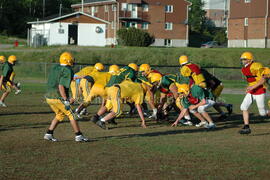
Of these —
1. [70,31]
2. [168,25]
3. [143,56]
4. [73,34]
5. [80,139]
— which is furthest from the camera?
[168,25]

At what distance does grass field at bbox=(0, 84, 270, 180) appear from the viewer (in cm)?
876

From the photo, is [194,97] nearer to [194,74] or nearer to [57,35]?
[194,74]

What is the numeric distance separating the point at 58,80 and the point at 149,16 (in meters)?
64.6

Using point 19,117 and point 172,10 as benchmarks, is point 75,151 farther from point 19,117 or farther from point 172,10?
point 172,10

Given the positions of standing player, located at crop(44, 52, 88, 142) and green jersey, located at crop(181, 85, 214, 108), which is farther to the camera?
green jersey, located at crop(181, 85, 214, 108)

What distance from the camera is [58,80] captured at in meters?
11.6

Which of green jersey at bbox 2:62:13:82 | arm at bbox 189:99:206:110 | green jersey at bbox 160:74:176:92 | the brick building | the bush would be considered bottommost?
arm at bbox 189:99:206:110

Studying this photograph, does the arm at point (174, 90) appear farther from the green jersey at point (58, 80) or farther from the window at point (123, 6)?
the window at point (123, 6)

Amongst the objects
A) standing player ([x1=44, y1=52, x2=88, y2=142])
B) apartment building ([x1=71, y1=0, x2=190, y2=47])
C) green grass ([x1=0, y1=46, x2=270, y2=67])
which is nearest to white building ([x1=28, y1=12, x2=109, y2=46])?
apartment building ([x1=71, y1=0, x2=190, y2=47])

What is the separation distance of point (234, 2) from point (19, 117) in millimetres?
55581

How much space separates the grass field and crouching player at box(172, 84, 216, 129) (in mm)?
403

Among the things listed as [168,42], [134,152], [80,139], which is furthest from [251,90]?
[168,42]

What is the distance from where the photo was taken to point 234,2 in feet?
223

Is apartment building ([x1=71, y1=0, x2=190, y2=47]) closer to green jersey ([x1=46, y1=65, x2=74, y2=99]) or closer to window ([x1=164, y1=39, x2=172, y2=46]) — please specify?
window ([x1=164, y1=39, x2=172, y2=46])
